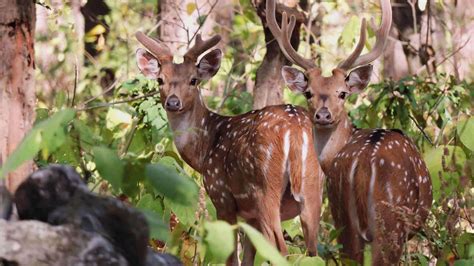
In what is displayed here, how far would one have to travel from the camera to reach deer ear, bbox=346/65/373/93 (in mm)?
8914

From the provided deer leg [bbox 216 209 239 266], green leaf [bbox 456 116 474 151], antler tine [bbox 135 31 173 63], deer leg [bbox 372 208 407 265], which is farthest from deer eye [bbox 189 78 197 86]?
deer leg [bbox 372 208 407 265]

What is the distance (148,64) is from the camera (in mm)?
9789

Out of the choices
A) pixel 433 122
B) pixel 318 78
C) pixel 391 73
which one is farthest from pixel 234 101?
pixel 391 73

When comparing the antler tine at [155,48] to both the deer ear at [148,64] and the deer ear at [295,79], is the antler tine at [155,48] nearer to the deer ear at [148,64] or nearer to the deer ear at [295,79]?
the deer ear at [148,64]

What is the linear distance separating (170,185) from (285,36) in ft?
14.3

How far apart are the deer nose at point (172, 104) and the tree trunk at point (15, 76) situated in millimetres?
3223

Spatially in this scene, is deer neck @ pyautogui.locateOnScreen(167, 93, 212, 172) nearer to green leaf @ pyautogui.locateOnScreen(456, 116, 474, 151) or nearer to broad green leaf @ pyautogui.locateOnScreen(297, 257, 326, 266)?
green leaf @ pyautogui.locateOnScreen(456, 116, 474, 151)

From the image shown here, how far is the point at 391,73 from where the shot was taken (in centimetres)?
1620

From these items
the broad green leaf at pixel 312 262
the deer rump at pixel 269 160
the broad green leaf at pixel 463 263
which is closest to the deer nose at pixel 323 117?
the deer rump at pixel 269 160

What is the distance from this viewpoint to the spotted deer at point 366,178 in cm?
749

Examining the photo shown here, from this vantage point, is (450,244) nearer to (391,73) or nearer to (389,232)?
(389,232)

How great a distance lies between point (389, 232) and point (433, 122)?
4546 mm

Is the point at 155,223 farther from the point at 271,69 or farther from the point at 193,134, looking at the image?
the point at 271,69

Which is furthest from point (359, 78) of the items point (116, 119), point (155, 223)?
point (155, 223)
